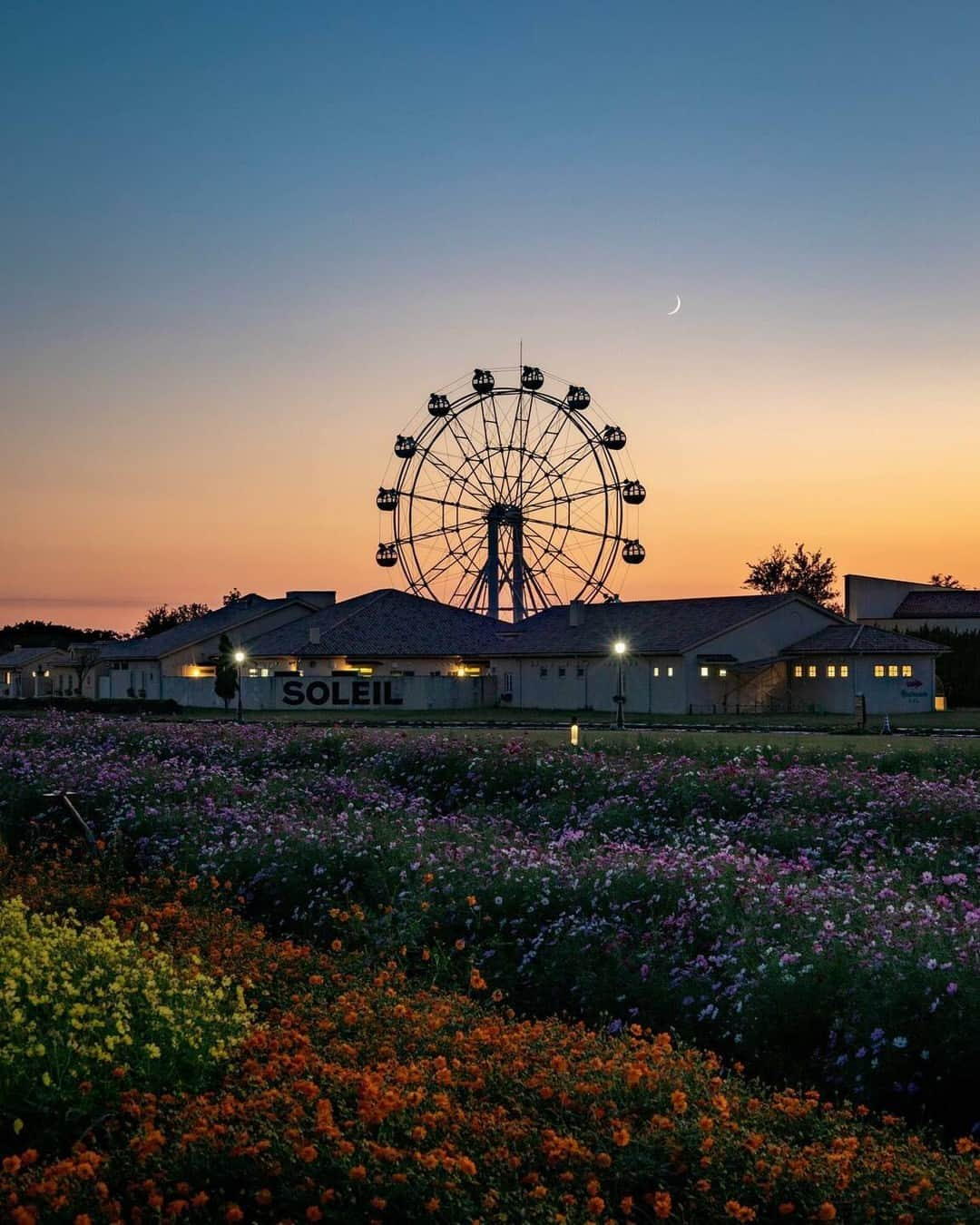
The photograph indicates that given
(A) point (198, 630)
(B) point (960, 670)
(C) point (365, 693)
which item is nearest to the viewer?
(B) point (960, 670)

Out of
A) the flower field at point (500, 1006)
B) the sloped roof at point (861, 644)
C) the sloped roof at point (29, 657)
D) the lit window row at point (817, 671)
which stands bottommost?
the flower field at point (500, 1006)

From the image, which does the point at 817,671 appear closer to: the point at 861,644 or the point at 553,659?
the point at 861,644

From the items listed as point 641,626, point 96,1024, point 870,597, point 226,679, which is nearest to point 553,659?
point 641,626

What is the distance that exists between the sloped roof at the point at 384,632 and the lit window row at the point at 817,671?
1574cm

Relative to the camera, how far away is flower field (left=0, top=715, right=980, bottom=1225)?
20.4ft

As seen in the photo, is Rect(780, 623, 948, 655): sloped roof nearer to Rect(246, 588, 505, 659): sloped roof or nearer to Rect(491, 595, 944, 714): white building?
Rect(491, 595, 944, 714): white building

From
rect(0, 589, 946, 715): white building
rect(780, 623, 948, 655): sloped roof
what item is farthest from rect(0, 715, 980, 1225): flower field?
rect(780, 623, 948, 655): sloped roof

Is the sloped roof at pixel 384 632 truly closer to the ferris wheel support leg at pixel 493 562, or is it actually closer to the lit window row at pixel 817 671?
the ferris wheel support leg at pixel 493 562

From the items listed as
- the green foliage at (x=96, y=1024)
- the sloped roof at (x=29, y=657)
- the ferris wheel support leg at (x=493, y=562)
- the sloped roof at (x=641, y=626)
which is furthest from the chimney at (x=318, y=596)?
the green foliage at (x=96, y=1024)

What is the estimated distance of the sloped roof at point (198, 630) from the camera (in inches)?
2969

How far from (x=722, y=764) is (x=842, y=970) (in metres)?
11.4

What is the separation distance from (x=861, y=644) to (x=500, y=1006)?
47186mm

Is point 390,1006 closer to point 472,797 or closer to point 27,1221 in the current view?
point 27,1221

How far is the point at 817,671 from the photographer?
56594 mm
